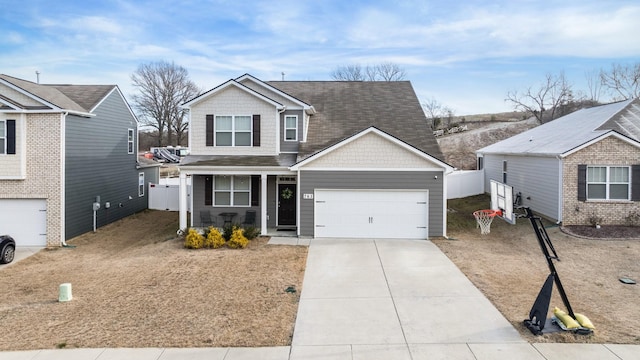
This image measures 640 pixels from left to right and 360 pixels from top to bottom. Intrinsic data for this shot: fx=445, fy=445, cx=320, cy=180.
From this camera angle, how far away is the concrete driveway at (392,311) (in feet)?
25.6

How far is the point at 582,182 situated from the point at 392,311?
12.5 metres

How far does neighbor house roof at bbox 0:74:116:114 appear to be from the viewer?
1758 cm

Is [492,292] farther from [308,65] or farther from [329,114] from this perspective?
[308,65]

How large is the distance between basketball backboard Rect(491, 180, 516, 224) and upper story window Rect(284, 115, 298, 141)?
9.64 meters

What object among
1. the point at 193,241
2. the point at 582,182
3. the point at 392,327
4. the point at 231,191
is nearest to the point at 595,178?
the point at 582,182

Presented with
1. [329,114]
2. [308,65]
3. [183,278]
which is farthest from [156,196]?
[308,65]

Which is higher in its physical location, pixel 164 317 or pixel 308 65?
pixel 308 65

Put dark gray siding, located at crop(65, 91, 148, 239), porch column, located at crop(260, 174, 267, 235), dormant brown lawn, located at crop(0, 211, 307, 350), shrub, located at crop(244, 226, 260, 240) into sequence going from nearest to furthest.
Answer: dormant brown lawn, located at crop(0, 211, 307, 350) < shrub, located at crop(244, 226, 260, 240) < porch column, located at crop(260, 174, 267, 235) < dark gray siding, located at crop(65, 91, 148, 239)

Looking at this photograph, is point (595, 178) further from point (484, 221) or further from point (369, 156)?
point (369, 156)

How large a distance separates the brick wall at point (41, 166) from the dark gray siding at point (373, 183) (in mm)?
9804

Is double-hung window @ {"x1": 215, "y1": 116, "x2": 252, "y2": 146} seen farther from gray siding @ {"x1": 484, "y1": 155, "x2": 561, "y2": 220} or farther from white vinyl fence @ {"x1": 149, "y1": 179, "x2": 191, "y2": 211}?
gray siding @ {"x1": 484, "y1": 155, "x2": 561, "y2": 220}

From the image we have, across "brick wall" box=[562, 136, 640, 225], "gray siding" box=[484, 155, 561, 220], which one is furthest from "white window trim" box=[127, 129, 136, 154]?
"brick wall" box=[562, 136, 640, 225]

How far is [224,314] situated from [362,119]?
1415 cm

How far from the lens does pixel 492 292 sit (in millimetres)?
10562
